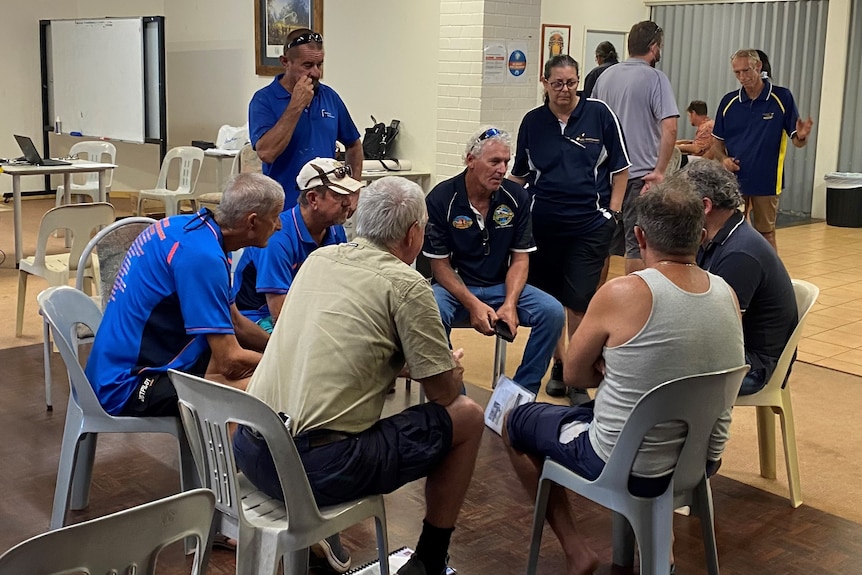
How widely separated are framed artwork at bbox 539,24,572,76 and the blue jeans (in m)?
6.04

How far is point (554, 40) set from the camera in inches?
Answer: 384

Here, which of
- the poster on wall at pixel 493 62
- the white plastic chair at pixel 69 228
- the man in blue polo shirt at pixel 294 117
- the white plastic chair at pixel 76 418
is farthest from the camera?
the poster on wall at pixel 493 62

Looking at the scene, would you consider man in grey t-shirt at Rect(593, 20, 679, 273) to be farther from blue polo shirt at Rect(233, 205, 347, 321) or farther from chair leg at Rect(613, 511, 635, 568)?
chair leg at Rect(613, 511, 635, 568)

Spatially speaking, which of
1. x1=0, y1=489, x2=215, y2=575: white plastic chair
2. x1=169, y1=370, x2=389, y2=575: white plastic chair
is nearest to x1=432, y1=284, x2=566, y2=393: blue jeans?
x1=169, y1=370, x2=389, y2=575: white plastic chair

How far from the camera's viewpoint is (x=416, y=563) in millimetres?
2551

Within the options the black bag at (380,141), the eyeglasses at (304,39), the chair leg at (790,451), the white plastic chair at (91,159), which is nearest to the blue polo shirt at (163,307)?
the eyeglasses at (304,39)

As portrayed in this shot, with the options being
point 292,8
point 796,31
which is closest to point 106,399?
point 292,8

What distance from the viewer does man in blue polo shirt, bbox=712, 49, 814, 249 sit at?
676 cm

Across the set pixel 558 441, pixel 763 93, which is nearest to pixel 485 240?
pixel 558 441

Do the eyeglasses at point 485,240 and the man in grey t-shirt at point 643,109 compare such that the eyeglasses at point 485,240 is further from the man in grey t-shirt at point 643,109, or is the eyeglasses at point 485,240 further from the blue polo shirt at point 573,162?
the man in grey t-shirt at point 643,109

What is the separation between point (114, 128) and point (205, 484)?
8.37 meters

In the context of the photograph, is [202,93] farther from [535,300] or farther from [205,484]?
[205,484]

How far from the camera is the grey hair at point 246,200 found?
277 centimetres

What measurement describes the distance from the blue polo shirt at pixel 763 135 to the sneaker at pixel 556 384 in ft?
9.54
